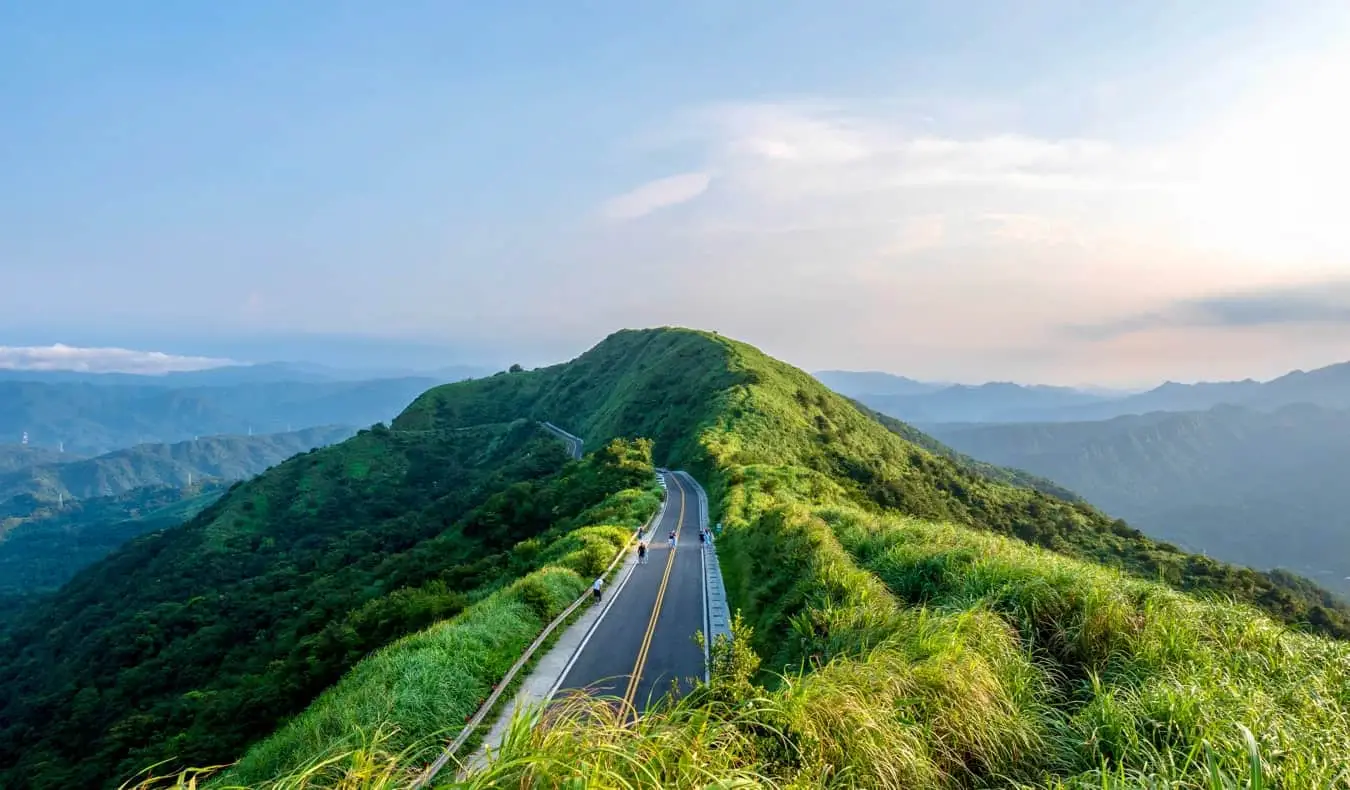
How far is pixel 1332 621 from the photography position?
2138 inches

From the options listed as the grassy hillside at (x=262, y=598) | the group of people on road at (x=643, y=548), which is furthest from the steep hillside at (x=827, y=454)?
the grassy hillside at (x=262, y=598)

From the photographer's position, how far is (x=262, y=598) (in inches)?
1966

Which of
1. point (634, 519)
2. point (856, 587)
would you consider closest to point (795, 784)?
point (856, 587)

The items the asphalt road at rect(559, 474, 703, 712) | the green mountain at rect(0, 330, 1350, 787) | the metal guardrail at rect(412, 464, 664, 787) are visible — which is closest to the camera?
the green mountain at rect(0, 330, 1350, 787)

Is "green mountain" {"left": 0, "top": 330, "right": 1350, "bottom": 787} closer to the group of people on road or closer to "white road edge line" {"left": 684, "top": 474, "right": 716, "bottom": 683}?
"white road edge line" {"left": 684, "top": 474, "right": 716, "bottom": 683}

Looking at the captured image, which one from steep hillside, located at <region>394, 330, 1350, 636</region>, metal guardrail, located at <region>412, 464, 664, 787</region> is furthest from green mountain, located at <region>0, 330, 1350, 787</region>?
steep hillside, located at <region>394, 330, 1350, 636</region>

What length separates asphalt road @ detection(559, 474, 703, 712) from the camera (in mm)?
17391

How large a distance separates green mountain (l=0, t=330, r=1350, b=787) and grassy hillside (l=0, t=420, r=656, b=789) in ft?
0.99

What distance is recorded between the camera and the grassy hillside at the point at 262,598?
84.1 feet

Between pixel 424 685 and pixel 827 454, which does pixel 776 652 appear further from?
pixel 827 454

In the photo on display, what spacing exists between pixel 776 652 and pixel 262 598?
170ft

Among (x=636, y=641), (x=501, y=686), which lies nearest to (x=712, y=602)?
(x=636, y=641)

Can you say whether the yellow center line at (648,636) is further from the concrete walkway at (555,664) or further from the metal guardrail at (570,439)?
the metal guardrail at (570,439)

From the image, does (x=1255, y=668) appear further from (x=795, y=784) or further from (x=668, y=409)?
(x=668, y=409)
